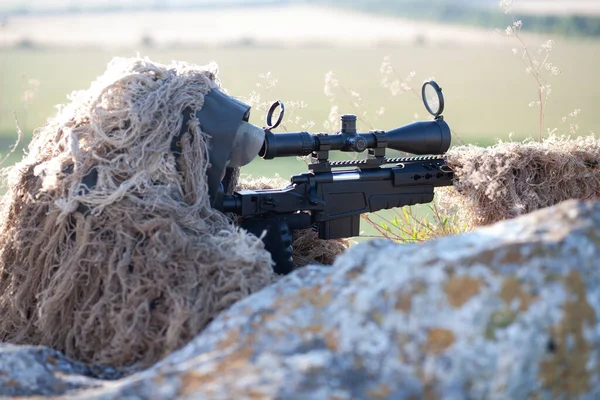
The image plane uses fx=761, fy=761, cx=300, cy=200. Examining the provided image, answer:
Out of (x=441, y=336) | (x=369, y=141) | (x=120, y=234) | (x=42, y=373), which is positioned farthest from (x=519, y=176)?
(x=42, y=373)

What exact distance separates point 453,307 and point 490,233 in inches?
12.7

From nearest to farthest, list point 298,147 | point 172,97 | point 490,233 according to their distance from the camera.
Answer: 1. point 490,233
2. point 172,97
3. point 298,147

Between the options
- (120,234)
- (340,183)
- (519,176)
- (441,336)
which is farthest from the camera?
(519,176)

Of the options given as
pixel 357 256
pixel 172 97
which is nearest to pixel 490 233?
pixel 357 256

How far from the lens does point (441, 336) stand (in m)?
1.89

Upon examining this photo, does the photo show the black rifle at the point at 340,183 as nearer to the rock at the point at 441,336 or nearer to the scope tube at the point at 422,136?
the scope tube at the point at 422,136

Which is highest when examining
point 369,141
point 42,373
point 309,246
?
point 369,141

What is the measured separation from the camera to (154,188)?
2979 millimetres

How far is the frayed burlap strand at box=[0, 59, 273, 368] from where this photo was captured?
2650 millimetres

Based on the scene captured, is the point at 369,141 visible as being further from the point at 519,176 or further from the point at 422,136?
the point at 519,176

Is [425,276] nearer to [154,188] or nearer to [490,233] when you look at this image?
[490,233]

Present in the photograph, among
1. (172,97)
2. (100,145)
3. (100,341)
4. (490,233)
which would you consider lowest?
(100,341)

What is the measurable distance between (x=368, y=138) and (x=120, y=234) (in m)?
1.47

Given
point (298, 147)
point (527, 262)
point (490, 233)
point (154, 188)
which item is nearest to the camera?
point (527, 262)
